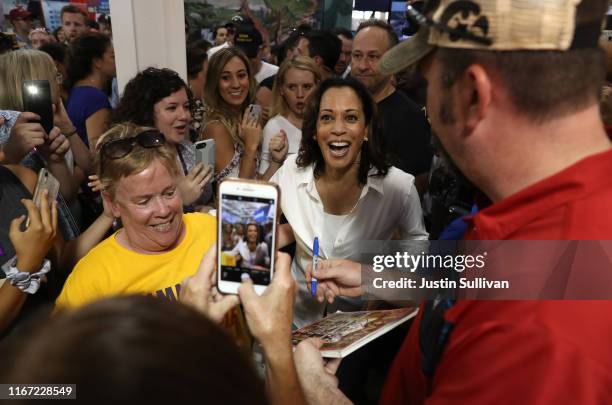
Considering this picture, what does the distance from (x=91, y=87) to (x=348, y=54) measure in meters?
3.75

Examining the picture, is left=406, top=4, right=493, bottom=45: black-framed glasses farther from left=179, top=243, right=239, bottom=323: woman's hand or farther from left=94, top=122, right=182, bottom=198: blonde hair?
left=94, top=122, right=182, bottom=198: blonde hair

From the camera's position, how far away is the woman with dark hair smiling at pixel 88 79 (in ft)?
11.6

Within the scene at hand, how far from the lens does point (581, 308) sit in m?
0.73

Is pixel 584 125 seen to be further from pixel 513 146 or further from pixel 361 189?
pixel 361 189

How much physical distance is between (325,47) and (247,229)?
4002 mm

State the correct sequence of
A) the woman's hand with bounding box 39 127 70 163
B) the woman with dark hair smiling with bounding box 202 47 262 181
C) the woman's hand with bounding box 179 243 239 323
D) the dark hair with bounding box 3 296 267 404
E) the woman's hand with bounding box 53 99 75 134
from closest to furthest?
1. the dark hair with bounding box 3 296 267 404
2. the woman's hand with bounding box 179 243 239 323
3. the woman's hand with bounding box 39 127 70 163
4. the woman's hand with bounding box 53 99 75 134
5. the woman with dark hair smiling with bounding box 202 47 262 181

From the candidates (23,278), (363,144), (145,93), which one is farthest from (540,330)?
(145,93)

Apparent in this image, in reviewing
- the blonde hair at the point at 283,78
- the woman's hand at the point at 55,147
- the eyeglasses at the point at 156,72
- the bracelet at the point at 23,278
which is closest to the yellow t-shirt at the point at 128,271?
the bracelet at the point at 23,278

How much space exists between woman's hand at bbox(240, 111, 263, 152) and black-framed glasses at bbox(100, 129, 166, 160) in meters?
1.18

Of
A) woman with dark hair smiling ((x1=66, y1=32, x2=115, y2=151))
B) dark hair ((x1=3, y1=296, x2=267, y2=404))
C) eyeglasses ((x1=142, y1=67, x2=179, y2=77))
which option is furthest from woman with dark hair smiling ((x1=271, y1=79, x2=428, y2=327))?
woman with dark hair smiling ((x1=66, y1=32, x2=115, y2=151))

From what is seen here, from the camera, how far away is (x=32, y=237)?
1743 millimetres

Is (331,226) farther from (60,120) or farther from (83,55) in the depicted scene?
(83,55)

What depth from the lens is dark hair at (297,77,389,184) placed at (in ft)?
7.82

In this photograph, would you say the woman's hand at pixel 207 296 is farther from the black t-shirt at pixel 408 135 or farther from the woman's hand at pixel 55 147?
the black t-shirt at pixel 408 135
